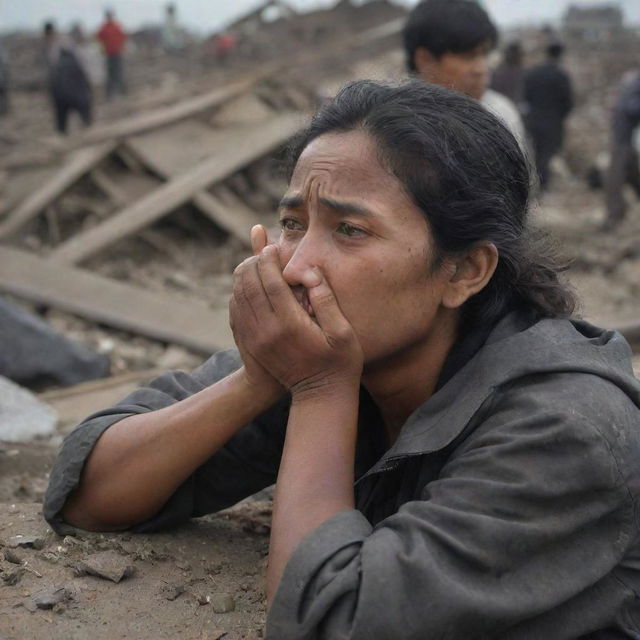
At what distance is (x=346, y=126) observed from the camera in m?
1.94

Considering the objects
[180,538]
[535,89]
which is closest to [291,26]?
[535,89]

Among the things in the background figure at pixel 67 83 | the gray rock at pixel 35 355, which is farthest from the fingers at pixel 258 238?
the background figure at pixel 67 83

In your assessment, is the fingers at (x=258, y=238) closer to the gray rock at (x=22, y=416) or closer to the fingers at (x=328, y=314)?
the fingers at (x=328, y=314)

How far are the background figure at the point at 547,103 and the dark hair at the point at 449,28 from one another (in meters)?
5.67

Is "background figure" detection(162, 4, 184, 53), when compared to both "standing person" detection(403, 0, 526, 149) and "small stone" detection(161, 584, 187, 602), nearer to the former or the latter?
"standing person" detection(403, 0, 526, 149)

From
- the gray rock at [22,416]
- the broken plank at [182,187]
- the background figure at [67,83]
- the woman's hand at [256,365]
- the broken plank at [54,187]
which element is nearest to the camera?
the woman's hand at [256,365]

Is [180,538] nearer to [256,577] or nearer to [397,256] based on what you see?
[256,577]

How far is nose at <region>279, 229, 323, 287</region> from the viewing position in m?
1.85

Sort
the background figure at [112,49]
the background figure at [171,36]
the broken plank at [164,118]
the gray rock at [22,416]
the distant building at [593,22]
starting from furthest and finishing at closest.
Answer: the distant building at [593,22], the background figure at [171,36], the background figure at [112,49], the broken plank at [164,118], the gray rock at [22,416]

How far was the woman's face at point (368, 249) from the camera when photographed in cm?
Result: 184

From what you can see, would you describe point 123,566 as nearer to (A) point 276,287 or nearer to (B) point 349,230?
(A) point 276,287

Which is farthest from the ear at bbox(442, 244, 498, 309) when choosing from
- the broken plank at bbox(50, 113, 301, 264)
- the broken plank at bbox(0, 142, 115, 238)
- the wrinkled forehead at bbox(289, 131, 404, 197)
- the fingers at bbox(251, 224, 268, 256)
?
the broken plank at bbox(0, 142, 115, 238)

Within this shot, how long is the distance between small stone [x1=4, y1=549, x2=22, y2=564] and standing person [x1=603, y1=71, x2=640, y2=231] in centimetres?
801

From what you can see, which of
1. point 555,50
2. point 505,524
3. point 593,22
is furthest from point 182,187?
point 593,22
